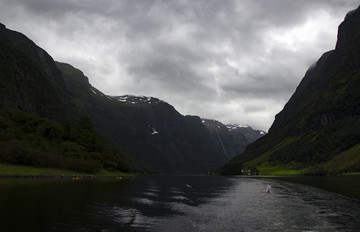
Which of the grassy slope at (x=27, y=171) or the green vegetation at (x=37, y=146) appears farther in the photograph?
the green vegetation at (x=37, y=146)

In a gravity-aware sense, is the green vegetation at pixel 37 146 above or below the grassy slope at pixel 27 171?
above

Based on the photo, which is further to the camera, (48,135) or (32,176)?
(48,135)

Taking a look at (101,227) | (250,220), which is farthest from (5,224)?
(250,220)

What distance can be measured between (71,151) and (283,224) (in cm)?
15817

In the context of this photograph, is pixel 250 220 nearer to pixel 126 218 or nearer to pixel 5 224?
pixel 126 218

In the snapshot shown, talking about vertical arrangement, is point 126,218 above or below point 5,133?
below

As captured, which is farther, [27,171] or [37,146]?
[37,146]

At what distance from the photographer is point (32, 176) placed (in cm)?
13312

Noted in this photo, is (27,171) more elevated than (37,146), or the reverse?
(37,146)

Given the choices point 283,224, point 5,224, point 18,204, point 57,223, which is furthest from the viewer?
point 18,204

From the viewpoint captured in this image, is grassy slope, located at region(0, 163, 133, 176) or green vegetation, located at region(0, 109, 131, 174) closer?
grassy slope, located at region(0, 163, 133, 176)

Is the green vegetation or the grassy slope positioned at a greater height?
the green vegetation

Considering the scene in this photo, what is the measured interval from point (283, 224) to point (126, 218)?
22076mm

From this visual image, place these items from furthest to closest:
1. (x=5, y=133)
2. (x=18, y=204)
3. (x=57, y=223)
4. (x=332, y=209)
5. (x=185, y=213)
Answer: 1. (x=5, y=133)
2. (x=332, y=209)
3. (x=185, y=213)
4. (x=18, y=204)
5. (x=57, y=223)
